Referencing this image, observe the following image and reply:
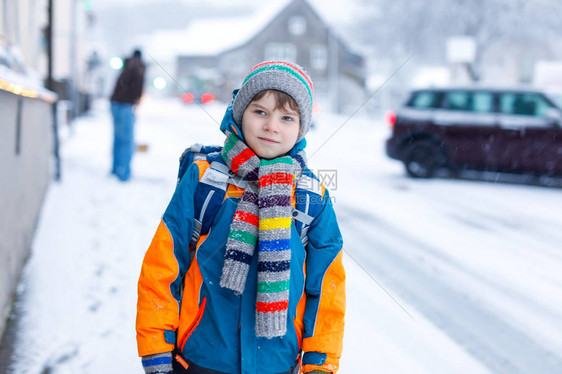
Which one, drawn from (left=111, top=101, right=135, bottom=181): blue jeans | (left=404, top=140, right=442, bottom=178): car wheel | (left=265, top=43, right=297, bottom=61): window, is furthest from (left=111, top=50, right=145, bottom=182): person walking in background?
(left=265, top=43, right=297, bottom=61): window

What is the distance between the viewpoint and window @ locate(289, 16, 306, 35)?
42.5m

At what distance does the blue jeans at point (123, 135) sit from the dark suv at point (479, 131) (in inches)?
193

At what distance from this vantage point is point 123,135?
727 cm

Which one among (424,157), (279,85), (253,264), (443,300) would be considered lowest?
(443,300)

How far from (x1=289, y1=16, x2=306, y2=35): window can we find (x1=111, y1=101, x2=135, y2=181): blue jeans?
37.2 meters

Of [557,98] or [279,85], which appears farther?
[557,98]

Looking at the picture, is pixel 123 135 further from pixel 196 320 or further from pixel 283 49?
pixel 283 49

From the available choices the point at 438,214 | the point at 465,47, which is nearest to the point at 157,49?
the point at 465,47

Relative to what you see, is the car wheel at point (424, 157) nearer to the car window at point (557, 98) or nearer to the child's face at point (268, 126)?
the car window at point (557, 98)

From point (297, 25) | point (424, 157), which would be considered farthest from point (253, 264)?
point (297, 25)

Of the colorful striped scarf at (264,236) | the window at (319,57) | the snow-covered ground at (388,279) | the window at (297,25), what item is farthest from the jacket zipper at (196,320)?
the window at (297,25)

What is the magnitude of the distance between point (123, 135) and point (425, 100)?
223 inches

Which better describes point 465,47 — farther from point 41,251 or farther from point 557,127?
point 41,251

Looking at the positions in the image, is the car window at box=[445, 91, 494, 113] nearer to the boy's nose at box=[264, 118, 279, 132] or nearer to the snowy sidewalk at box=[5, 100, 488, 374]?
the snowy sidewalk at box=[5, 100, 488, 374]
